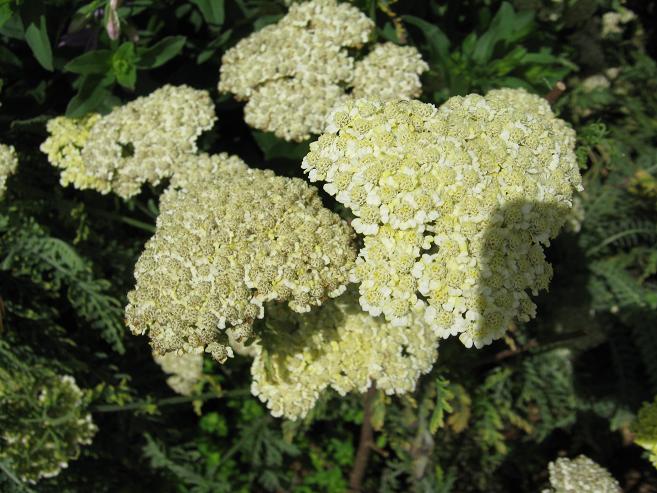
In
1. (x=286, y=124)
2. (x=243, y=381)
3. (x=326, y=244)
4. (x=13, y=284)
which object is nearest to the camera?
(x=326, y=244)

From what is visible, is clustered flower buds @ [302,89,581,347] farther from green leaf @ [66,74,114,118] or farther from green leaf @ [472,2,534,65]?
green leaf @ [66,74,114,118]

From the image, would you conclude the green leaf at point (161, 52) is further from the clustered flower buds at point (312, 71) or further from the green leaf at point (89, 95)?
the clustered flower buds at point (312, 71)

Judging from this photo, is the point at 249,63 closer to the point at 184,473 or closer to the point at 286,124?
the point at 286,124

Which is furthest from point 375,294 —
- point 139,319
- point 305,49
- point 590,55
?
point 590,55

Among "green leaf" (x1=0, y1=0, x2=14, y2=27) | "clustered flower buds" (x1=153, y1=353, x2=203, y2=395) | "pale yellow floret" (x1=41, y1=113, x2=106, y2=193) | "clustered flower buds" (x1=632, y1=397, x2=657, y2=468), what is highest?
"green leaf" (x1=0, y1=0, x2=14, y2=27)

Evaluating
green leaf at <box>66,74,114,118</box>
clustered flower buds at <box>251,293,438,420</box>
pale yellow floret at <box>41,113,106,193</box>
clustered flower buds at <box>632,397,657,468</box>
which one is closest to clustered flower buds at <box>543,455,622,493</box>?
clustered flower buds at <box>632,397,657,468</box>

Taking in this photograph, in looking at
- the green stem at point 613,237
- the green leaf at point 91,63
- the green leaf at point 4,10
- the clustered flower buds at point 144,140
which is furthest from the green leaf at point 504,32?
the green leaf at point 4,10
